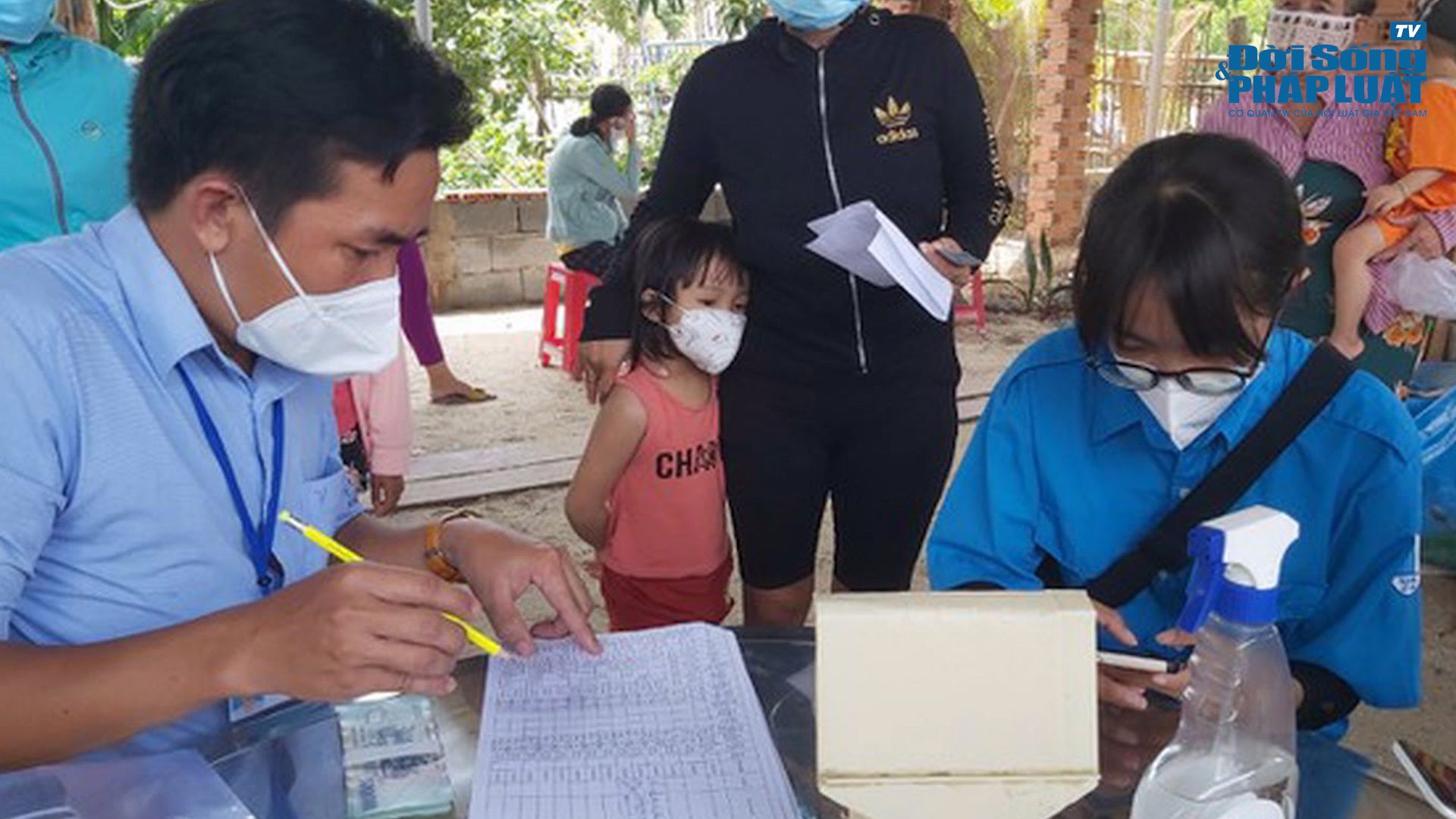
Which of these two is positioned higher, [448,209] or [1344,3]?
[1344,3]

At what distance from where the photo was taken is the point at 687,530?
7.75 feet

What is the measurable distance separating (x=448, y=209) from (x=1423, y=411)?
6310 mm

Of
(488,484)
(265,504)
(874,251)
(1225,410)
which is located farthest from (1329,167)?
(488,484)

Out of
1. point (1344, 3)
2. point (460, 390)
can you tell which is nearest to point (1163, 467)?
point (1344, 3)

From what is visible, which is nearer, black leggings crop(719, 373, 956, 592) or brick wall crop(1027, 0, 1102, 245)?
black leggings crop(719, 373, 956, 592)

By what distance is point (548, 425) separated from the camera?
221 inches

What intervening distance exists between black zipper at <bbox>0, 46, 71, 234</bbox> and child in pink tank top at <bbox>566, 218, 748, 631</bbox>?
3.48ft

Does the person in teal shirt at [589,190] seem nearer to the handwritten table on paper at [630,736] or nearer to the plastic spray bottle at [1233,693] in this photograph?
the handwritten table on paper at [630,736]

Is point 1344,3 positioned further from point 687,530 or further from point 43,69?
point 43,69

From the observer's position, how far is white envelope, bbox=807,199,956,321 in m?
1.92

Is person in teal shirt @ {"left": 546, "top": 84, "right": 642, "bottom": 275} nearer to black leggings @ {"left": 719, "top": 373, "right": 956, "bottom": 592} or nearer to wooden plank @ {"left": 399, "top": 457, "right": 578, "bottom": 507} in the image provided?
wooden plank @ {"left": 399, "top": 457, "right": 578, "bottom": 507}

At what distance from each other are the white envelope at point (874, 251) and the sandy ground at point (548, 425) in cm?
103

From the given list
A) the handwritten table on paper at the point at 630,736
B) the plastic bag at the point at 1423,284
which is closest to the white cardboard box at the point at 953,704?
the handwritten table on paper at the point at 630,736

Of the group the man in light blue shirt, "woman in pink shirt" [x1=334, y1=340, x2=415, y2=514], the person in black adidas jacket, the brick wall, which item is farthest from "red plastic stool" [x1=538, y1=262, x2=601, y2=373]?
the man in light blue shirt
